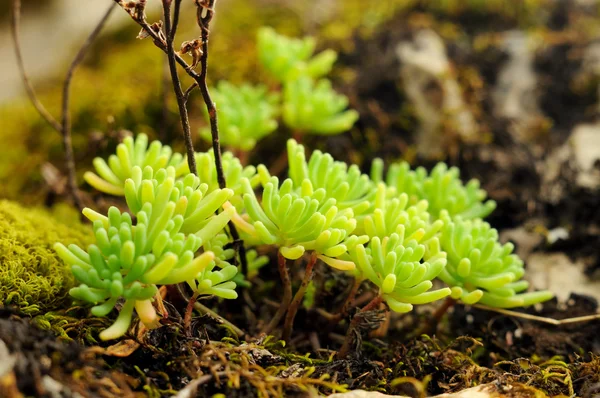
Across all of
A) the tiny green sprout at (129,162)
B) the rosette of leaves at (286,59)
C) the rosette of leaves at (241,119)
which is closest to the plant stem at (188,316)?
the tiny green sprout at (129,162)

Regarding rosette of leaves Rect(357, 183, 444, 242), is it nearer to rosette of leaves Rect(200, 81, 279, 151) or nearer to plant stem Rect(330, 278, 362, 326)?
plant stem Rect(330, 278, 362, 326)

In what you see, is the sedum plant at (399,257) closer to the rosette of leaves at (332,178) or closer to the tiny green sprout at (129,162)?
the rosette of leaves at (332,178)

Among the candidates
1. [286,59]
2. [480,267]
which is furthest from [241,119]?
Answer: [480,267]

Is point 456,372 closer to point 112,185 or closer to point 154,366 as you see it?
point 154,366

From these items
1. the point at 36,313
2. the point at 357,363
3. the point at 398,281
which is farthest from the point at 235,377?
the point at 36,313

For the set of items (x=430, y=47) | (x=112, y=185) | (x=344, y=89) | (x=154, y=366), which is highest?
(x=430, y=47)

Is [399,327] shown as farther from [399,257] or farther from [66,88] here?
[66,88]
